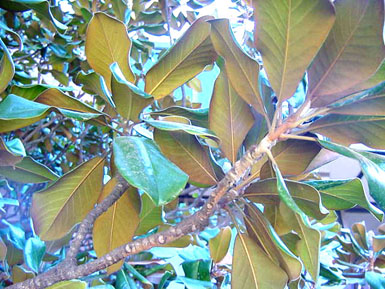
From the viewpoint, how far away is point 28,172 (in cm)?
61

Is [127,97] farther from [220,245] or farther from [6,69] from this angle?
[220,245]

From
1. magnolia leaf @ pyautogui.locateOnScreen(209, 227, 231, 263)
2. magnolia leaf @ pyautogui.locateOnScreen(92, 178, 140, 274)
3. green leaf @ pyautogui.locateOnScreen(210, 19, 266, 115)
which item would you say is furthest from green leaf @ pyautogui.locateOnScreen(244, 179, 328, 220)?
magnolia leaf @ pyautogui.locateOnScreen(209, 227, 231, 263)

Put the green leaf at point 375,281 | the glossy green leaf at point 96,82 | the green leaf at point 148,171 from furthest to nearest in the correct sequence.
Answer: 1. the green leaf at point 375,281
2. the glossy green leaf at point 96,82
3. the green leaf at point 148,171

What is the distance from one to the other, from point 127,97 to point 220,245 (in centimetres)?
50

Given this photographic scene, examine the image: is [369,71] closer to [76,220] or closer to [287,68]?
[287,68]

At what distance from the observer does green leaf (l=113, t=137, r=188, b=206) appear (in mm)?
331

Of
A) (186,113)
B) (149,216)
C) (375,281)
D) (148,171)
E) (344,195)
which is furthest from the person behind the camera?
(375,281)

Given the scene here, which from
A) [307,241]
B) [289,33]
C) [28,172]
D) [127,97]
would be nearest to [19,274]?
[28,172]

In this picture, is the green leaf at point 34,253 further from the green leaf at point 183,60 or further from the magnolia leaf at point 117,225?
the green leaf at point 183,60

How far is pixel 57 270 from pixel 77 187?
139 mm

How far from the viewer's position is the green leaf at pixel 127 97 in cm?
44

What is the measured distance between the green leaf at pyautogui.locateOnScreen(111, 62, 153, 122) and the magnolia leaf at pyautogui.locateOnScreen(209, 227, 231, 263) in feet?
1.41

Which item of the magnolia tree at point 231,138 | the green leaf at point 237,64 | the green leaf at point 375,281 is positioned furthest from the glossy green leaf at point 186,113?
the green leaf at point 375,281

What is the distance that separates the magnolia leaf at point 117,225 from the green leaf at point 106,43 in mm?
215
